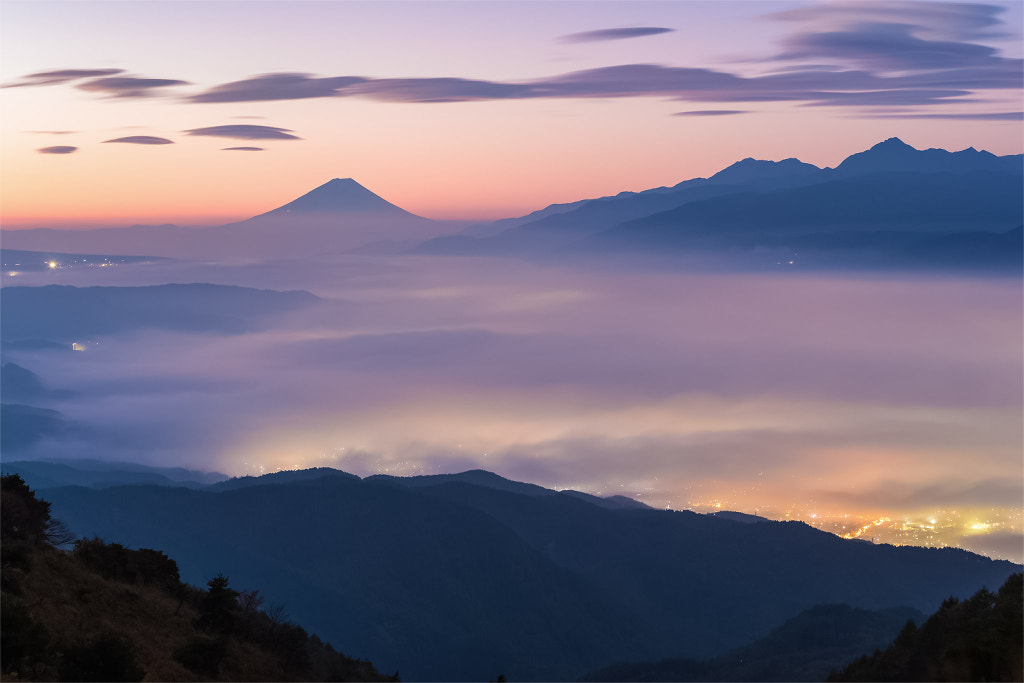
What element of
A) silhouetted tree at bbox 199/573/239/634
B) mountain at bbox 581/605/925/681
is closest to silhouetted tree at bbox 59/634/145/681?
silhouetted tree at bbox 199/573/239/634

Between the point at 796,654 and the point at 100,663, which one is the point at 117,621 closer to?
the point at 100,663

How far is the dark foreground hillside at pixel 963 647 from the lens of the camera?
32.4 m

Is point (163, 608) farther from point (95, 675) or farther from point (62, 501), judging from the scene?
point (62, 501)

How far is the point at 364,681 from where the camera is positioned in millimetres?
44031

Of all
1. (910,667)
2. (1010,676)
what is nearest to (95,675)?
(1010,676)

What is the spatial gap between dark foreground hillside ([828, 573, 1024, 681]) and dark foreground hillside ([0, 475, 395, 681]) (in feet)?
81.3

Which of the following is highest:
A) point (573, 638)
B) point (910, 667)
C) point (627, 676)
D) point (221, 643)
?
point (221, 643)

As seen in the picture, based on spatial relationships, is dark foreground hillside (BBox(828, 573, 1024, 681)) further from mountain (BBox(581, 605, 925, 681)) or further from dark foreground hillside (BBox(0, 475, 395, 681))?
mountain (BBox(581, 605, 925, 681))

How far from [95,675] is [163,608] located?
9698 millimetres

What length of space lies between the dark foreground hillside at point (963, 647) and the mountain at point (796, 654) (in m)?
60.4

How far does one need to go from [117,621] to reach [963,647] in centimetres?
3119

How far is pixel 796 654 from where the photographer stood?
122m

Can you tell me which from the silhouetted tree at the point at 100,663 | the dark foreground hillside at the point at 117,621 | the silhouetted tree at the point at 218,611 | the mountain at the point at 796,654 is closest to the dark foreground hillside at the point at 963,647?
the dark foreground hillside at the point at 117,621

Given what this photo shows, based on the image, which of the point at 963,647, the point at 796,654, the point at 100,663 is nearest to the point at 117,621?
the point at 100,663
